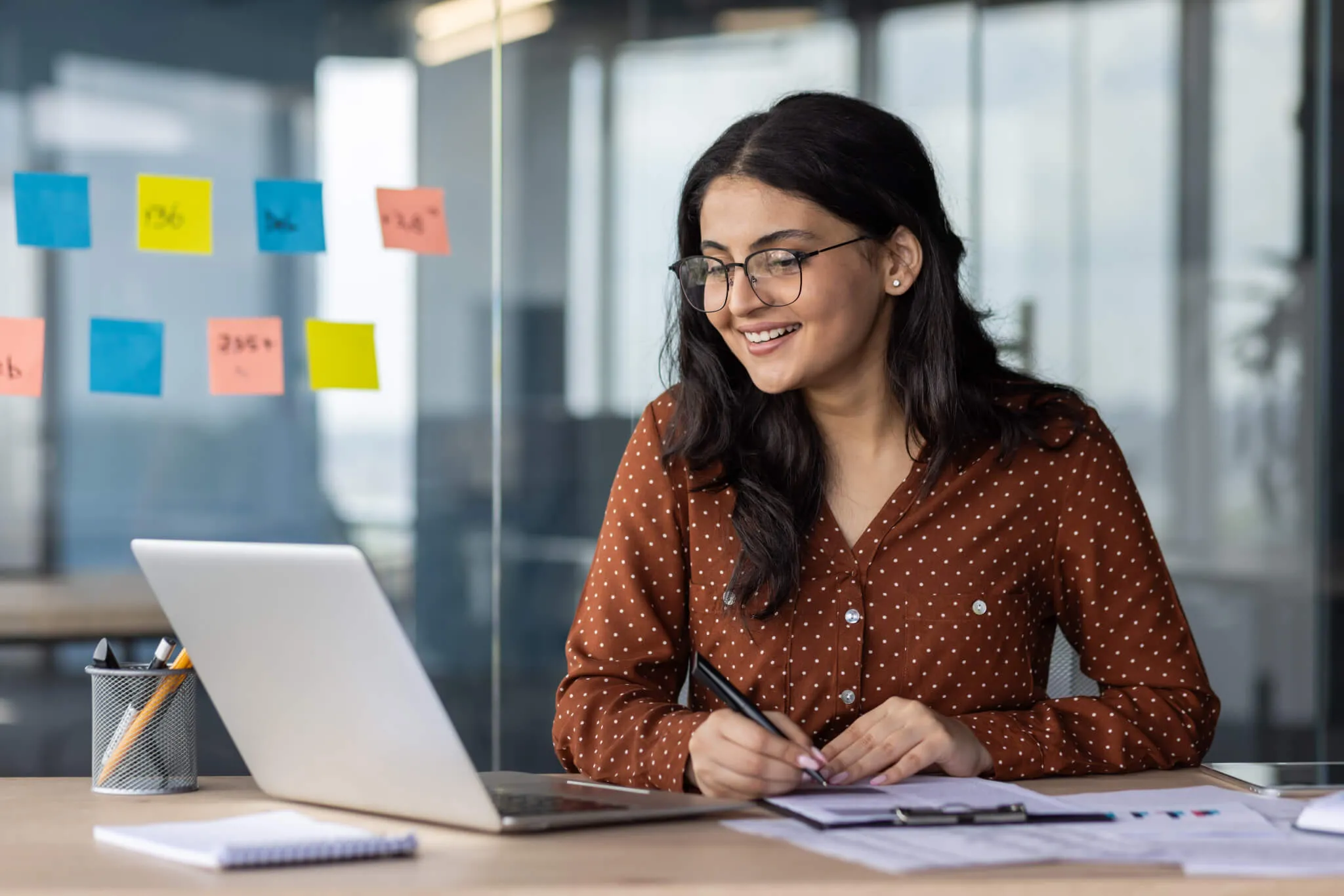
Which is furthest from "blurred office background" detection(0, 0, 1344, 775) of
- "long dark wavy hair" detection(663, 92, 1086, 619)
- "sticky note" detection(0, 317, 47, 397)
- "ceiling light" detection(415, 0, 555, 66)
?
"long dark wavy hair" detection(663, 92, 1086, 619)

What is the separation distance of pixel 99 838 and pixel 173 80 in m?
2.28

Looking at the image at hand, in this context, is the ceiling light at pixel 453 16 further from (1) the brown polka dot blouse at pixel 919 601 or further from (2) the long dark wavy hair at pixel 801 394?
(1) the brown polka dot blouse at pixel 919 601

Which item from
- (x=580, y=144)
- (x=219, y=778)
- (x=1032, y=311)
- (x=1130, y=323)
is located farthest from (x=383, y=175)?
(x=219, y=778)

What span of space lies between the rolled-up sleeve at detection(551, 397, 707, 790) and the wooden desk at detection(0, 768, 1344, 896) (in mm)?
287

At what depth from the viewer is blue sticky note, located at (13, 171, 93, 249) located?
95.4 inches

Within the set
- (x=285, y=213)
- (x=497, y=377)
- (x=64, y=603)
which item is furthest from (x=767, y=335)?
(x=64, y=603)

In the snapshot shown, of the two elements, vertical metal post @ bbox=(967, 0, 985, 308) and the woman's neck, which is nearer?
the woman's neck

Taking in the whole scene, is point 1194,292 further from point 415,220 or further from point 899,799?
point 899,799

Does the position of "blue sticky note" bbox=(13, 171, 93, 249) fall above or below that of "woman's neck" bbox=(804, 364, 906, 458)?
above

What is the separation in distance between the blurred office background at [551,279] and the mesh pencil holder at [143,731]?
1.57 meters

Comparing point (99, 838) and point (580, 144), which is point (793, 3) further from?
point (99, 838)

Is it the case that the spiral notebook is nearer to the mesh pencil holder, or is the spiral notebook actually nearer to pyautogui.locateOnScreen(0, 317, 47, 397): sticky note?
the mesh pencil holder

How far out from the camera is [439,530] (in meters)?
3.17

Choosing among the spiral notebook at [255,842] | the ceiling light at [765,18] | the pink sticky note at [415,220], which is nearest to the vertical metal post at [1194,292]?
the ceiling light at [765,18]
